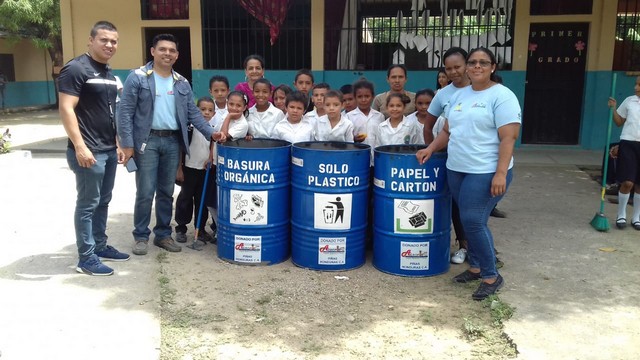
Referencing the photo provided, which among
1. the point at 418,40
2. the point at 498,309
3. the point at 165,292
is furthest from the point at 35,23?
the point at 498,309

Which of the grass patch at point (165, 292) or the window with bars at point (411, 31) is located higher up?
the window with bars at point (411, 31)

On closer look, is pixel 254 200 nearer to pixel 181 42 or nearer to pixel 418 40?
pixel 418 40

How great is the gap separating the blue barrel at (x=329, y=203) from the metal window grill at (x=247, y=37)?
6.78 metres

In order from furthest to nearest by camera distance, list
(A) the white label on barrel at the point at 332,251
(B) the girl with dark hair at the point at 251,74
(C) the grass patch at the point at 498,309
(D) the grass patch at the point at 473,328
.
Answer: (B) the girl with dark hair at the point at 251,74
(A) the white label on barrel at the point at 332,251
(C) the grass patch at the point at 498,309
(D) the grass patch at the point at 473,328

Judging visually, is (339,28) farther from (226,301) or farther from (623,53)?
(226,301)

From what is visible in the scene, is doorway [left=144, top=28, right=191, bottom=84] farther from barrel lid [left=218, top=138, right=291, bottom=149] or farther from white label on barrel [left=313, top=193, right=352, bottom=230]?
white label on barrel [left=313, top=193, right=352, bottom=230]

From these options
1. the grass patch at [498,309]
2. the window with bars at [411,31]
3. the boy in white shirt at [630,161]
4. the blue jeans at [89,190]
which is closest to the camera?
Answer: the grass patch at [498,309]

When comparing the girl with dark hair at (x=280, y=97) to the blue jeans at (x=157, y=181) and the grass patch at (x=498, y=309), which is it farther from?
the grass patch at (x=498, y=309)

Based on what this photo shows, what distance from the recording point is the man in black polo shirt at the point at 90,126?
3988 mm

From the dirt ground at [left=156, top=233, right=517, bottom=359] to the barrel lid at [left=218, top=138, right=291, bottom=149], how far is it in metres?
0.98

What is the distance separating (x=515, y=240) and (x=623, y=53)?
252 inches

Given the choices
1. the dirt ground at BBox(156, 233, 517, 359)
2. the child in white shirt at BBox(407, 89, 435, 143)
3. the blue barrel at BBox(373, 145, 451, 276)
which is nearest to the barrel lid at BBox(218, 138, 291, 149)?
the blue barrel at BBox(373, 145, 451, 276)

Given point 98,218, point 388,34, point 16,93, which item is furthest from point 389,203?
point 16,93

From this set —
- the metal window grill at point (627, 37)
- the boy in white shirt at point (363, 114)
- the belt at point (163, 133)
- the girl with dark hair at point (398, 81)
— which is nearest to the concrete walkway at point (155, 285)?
the belt at point (163, 133)
